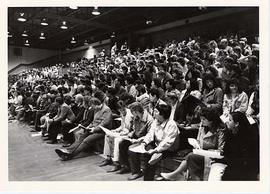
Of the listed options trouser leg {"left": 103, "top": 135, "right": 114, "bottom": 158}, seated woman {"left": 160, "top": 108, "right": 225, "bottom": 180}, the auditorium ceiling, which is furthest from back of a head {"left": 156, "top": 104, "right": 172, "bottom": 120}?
the auditorium ceiling

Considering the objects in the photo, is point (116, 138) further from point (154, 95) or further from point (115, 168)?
point (154, 95)

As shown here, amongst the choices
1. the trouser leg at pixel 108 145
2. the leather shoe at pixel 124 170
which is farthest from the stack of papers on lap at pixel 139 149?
the trouser leg at pixel 108 145

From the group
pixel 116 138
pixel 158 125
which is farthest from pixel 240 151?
pixel 116 138

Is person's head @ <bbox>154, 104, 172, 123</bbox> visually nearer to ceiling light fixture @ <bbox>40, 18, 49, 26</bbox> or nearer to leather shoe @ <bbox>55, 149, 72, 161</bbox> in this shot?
leather shoe @ <bbox>55, 149, 72, 161</bbox>

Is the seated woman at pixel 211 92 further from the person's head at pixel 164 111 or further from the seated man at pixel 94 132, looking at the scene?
the seated man at pixel 94 132

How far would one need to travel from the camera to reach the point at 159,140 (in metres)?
3.61

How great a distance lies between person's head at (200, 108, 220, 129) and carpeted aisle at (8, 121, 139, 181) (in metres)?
1.53

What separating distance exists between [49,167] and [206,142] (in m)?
2.69

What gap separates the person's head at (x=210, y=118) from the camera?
122 inches

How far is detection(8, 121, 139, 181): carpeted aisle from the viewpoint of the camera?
396 centimetres

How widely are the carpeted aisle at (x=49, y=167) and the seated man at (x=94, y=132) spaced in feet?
0.50

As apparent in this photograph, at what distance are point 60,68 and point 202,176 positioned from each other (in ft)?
48.4

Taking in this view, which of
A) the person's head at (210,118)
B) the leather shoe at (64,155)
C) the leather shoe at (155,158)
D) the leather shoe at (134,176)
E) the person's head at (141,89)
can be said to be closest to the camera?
the person's head at (210,118)
